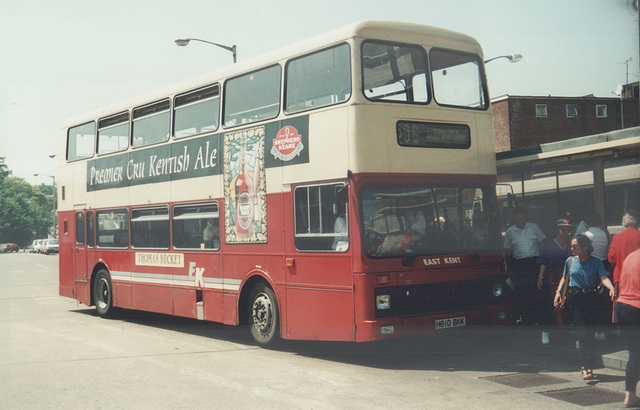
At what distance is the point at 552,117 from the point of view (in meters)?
48.6

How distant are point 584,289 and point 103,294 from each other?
35.4ft

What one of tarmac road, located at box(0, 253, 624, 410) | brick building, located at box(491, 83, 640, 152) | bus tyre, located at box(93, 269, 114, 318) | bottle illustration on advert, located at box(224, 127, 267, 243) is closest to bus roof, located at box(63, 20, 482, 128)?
bottle illustration on advert, located at box(224, 127, 267, 243)

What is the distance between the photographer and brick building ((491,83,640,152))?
4700 cm

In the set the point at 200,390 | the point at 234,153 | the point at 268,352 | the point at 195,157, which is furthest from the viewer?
the point at 195,157

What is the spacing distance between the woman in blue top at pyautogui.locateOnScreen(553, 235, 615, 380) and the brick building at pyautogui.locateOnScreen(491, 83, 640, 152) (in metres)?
39.3

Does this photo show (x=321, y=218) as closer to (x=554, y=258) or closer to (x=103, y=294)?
(x=554, y=258)

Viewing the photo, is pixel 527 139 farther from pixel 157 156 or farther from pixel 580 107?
pixel 157 156

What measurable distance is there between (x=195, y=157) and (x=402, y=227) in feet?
14.8

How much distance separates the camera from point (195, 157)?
12.0 metres

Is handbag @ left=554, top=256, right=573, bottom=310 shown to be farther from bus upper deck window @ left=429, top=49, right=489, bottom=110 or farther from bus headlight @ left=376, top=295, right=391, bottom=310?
bus upper deck window @ left=429, top=49, right=489, bottom=110

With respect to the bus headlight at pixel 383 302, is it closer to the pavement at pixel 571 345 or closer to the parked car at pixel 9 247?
the pavement at pixel 571 345

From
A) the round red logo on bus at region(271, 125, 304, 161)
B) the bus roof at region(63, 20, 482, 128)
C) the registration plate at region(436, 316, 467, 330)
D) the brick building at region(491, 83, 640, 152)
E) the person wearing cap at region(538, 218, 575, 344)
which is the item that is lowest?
the registration plate at region(436, 316, 467, 330)

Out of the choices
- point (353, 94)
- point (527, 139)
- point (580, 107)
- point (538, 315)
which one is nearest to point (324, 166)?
point (353, 94)

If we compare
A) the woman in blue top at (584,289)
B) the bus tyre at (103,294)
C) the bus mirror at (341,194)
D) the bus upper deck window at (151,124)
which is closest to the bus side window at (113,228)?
the bus tyre at (103,294)
